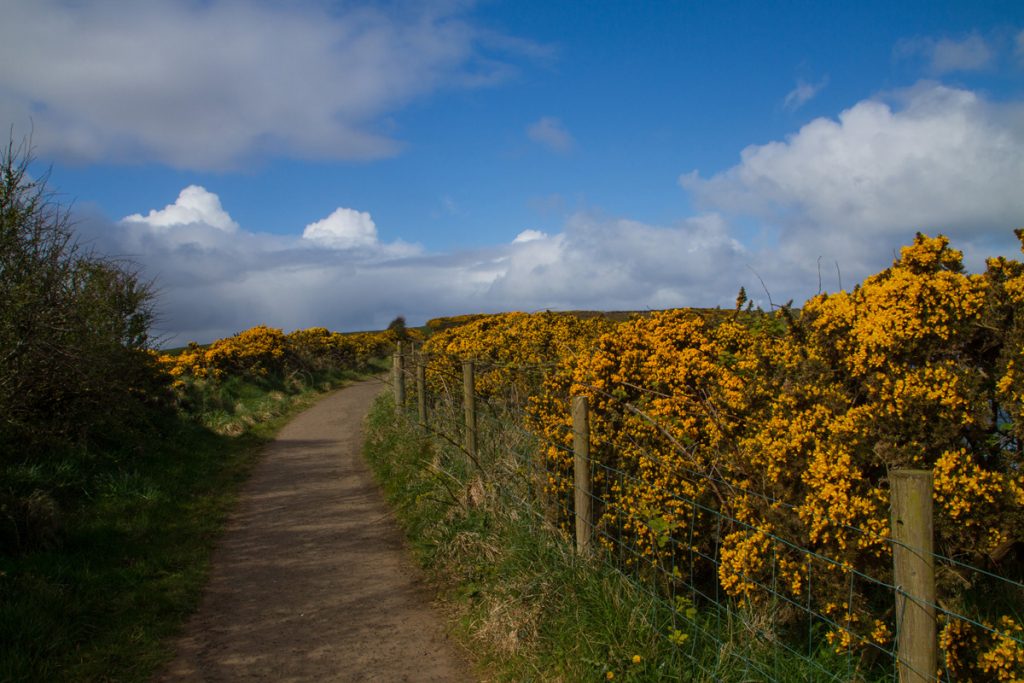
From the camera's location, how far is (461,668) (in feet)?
15.9

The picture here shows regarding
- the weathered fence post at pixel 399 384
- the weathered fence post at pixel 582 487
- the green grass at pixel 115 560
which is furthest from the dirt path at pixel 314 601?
the weathered fence post at pixel 399 384

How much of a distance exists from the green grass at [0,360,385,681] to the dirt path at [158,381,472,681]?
27cm

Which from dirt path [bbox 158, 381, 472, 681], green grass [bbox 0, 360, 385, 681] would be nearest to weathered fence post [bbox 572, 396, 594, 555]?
dirt path [bbox 158, 381, 472, 681]

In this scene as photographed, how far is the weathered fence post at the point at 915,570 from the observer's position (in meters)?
2.68

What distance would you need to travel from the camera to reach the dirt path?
16.0 feet

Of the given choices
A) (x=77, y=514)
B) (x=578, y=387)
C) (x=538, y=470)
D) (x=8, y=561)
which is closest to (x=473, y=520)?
(x=538, y=470)

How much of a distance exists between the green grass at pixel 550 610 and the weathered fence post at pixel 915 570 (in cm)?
66

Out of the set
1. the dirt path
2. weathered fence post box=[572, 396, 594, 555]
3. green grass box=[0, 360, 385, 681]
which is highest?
weathered fence post box=[572, 396, 594, 555]

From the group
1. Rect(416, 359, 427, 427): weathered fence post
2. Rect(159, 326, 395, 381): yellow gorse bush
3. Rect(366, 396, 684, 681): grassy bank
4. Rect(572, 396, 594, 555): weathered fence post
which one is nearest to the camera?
Rect(366, 396, 684, 681): grassy bank

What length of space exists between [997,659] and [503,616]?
9.35ft

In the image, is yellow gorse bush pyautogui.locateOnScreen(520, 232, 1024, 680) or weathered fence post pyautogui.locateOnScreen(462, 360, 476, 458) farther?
weathered fence post pyautogui.locateOnScreen(462, 360, 476, 458)

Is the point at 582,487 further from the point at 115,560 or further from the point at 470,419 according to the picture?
the point at 115,560

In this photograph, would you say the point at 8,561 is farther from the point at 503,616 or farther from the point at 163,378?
the point at 163,378

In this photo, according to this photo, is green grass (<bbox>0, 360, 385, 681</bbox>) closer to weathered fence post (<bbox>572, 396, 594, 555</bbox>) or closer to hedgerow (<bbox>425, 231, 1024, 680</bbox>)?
weathered fence post (<bbox>572, 396, 594, 555</bbox>)
